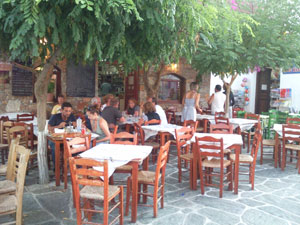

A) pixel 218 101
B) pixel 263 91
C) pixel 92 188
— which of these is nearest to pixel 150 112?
pixel 218 101

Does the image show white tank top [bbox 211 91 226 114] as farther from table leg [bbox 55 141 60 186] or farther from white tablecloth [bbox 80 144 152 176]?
table leg [bbox 55 141 60 186]

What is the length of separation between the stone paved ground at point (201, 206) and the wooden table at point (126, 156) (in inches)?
14.6

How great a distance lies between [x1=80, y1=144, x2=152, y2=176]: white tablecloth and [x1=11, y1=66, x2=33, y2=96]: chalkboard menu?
236 inches

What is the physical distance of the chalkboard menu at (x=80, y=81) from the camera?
32.7 feet

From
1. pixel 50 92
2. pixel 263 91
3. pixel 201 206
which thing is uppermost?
pixel 263 91

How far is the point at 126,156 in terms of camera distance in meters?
3.42

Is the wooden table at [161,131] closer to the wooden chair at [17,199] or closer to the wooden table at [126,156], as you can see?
the wooden table at [126,156]

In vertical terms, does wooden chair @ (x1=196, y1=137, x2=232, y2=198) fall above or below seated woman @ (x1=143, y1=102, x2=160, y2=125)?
below

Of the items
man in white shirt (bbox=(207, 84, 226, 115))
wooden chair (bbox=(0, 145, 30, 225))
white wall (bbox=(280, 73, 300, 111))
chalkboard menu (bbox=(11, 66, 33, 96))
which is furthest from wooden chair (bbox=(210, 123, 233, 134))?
white wall (bbox=(280, 73, 300, 111))

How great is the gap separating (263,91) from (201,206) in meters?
13.7

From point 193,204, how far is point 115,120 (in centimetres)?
279

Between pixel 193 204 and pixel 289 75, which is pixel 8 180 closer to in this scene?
pixel 193 204

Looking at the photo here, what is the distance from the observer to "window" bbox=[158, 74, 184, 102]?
40.1 feet

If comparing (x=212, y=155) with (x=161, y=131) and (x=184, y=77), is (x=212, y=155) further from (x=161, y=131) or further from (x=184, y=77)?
(x=184, y=77)
